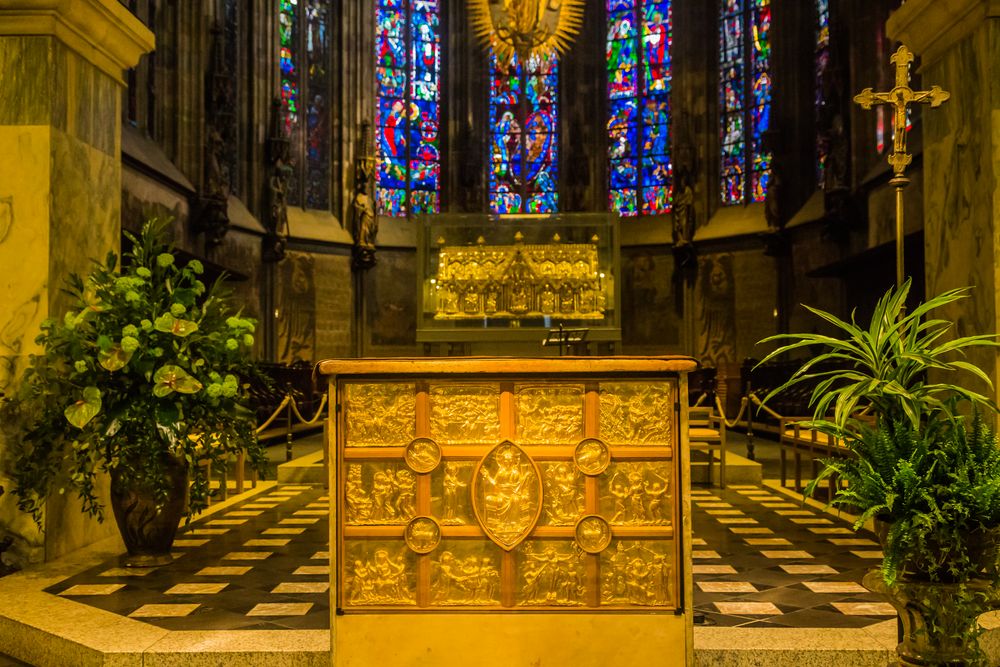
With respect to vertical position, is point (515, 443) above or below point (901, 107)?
below

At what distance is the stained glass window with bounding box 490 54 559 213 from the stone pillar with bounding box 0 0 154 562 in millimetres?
17823

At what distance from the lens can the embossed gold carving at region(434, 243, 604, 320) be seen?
46.4 feet

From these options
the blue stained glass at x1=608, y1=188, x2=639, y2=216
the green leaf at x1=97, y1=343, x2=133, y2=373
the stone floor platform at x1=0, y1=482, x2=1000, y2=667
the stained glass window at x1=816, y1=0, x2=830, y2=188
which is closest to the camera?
the stone floor platform at x1=0, y1=482, x2=1000, y2=667

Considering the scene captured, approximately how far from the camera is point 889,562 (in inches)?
99.6

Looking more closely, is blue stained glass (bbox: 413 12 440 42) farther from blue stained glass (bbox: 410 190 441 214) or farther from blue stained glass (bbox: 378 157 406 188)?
blue stained glass (bbox: 410 190 441 214)

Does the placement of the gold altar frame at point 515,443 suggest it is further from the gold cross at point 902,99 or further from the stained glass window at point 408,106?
the stained glass window at point 408,106

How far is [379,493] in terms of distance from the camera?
11.6 ft

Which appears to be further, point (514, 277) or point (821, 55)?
point (821, 55)

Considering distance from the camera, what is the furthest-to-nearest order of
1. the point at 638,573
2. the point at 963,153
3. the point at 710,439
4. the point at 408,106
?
the point at 408,106
the point at 710,439
the point at 963,153
the point at 638,573

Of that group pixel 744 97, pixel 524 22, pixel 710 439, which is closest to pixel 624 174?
pixel 744 97

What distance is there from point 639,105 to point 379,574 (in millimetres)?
20486

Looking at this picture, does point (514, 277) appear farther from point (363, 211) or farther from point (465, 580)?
point (465, 580)

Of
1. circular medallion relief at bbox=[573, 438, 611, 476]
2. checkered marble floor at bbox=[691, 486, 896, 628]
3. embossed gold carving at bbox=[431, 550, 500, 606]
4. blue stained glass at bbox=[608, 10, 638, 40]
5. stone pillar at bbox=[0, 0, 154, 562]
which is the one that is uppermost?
blue stained glass at bbox=[608, 10, 638, 40]

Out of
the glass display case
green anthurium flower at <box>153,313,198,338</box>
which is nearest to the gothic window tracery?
the glass display case
